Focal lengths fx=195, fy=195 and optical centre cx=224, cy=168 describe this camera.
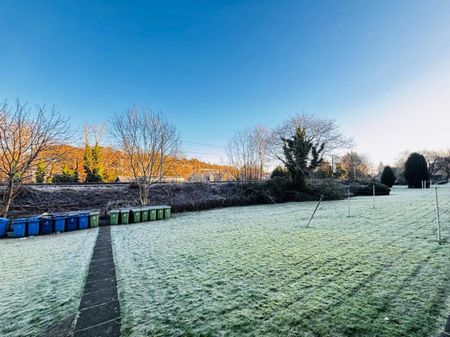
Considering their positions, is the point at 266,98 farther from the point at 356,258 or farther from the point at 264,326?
the point at 264,326

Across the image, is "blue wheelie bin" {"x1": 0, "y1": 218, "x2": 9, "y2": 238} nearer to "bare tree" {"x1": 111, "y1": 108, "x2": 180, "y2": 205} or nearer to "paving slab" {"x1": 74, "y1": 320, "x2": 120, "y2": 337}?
"bare tree" {"x1": 111, "y1": 108, "x2": 180, "y2": 205}

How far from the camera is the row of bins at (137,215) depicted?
10133mm

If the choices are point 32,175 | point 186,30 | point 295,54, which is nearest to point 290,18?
point 295,54

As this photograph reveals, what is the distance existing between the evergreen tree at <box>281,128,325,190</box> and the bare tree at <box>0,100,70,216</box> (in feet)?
56.7

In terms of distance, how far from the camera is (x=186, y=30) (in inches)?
465

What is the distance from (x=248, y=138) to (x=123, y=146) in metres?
12.8

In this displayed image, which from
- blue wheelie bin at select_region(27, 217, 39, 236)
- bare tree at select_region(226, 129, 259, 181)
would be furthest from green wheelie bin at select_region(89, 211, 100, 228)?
bare tree at select_region(226, 129, 259, 181)

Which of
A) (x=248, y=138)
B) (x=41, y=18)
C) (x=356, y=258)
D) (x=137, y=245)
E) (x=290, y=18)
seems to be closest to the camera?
(x=356, y=258)

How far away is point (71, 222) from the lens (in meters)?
8.92

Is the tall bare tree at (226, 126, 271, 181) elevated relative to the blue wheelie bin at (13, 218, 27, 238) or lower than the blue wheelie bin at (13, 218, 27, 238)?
elevated

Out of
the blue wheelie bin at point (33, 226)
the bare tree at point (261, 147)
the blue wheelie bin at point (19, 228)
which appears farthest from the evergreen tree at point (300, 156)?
the blue wheelie bin at point (19, 228)

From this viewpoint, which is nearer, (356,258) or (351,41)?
(356,258)

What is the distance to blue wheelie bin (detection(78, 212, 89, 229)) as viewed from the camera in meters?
9.11

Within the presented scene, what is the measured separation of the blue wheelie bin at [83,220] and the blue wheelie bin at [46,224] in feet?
3.23
